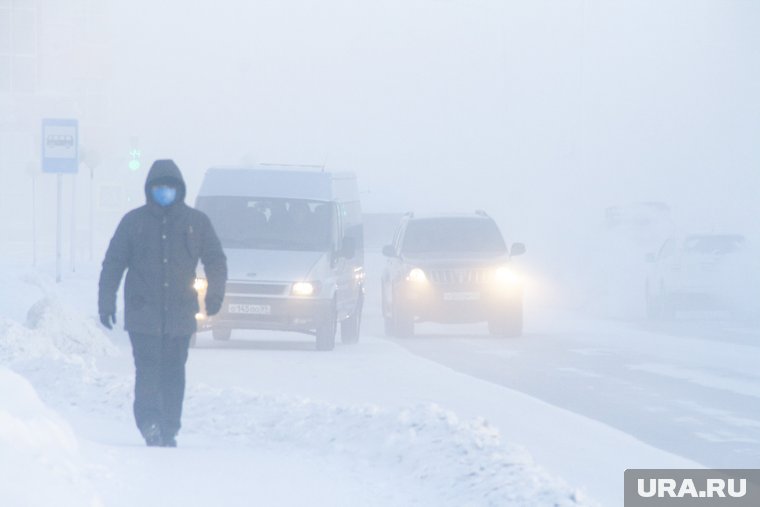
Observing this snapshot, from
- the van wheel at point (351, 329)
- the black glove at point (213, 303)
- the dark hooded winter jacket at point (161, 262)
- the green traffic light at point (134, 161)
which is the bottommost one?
the van wheel at point (351, 329)

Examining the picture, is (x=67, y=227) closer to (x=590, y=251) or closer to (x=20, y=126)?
(x=20, y=126)

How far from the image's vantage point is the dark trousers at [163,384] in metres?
9.44

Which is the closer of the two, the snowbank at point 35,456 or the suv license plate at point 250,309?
the snowbank at point 35,456

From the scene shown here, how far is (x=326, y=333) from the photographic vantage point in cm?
2080

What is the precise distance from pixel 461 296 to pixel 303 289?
4203 mm

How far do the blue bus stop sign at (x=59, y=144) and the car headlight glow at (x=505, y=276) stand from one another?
967cm

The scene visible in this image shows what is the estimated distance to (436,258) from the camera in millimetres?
24547

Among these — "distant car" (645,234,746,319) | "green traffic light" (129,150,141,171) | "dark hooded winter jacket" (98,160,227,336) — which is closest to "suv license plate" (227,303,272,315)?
"dark hooded winter jacket" (98,160,227,336)

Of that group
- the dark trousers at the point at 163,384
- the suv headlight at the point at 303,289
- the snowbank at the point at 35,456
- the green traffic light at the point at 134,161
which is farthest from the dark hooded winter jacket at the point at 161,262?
the green traffic light at the point at 134,161

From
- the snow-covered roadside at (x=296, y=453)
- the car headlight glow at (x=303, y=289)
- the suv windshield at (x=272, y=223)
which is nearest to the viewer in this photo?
the snow-covered roadside at (x=296, y=453)

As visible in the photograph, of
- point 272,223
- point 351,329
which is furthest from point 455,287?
point 272,223

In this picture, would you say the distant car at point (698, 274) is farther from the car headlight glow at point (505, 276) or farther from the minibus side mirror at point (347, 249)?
the minibus side mirror at point (347, 249)

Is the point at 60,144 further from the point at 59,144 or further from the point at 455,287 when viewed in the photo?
the point at 455,287

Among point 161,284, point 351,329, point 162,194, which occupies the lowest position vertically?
point 351,329
